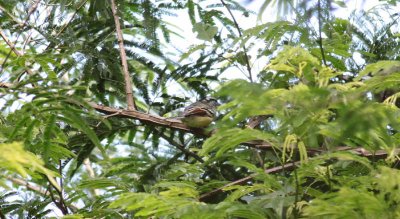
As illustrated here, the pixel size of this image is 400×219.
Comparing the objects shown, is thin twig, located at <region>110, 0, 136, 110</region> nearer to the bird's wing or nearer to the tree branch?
the tree branch

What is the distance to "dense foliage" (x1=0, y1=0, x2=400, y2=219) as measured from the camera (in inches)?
47.6

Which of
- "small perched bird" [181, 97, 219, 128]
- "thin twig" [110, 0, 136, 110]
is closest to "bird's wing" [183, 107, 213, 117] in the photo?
"small perched bird" [181, 97, 219, 128]

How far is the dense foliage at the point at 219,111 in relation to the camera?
1.21m

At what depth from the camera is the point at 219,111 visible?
1753mm

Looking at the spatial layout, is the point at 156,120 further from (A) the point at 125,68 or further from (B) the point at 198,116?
(A) the point at 125,68

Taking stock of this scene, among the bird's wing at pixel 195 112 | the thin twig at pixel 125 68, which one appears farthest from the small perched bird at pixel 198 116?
the thin twig at pixel 125 68

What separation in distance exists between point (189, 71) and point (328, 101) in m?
1.12

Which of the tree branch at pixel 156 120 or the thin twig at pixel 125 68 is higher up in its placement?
the thin twig at pixel 125 68

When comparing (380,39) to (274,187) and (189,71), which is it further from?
(274,187)

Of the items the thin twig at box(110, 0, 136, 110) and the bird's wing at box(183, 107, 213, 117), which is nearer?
the bird's wing at box(183, 107, 213, 117)

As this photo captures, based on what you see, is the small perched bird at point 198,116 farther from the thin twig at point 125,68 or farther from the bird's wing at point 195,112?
the thin twig at point 125,68

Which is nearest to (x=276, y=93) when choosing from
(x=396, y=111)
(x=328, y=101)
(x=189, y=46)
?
(x=328, y=101)

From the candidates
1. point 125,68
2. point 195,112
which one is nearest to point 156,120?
point 195,112

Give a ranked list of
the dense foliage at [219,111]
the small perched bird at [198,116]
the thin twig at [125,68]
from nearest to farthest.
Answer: the dense foliage at [219,111]
the small perched bird at [198,116]
the thin twig at [125,68]
